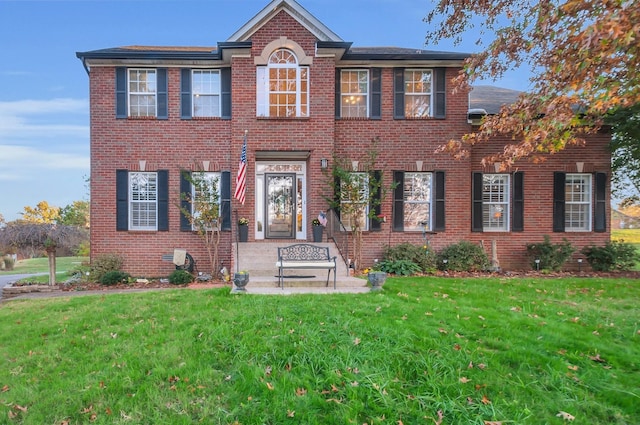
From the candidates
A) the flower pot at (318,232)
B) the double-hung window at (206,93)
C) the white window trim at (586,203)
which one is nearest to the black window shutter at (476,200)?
the white window trim at (586,203)

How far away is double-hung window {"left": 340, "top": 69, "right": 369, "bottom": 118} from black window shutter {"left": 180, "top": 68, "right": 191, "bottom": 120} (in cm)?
491

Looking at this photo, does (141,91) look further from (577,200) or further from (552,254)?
(577,200)

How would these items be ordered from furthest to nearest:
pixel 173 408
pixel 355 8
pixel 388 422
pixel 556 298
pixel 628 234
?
pixel 628 234, pixel 355 8, pixel 556 298, pixel 173 408, pixel 388 422

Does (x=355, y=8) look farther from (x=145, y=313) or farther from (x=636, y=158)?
(x=145, y=313)

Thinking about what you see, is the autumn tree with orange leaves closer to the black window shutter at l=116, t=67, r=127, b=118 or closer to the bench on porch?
the bench on porch

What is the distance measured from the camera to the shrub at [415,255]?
1073cm

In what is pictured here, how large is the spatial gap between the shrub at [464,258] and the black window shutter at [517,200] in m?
1.72

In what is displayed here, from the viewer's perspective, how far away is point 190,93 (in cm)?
1114

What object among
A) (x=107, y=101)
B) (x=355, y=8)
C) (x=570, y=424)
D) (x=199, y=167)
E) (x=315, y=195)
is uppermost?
(x=355, y=8)

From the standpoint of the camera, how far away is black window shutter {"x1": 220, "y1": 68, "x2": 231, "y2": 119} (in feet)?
36.7

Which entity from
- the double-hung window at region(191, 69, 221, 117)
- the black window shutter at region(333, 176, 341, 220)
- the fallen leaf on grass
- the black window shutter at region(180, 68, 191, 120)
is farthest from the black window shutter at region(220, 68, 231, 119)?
the fallen leaf on grass

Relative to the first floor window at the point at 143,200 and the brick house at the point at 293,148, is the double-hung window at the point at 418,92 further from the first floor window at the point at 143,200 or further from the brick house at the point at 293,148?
the first floor window at the point at 143,200

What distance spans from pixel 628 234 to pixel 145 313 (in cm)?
3386

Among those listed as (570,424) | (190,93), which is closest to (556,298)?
(570,424)
